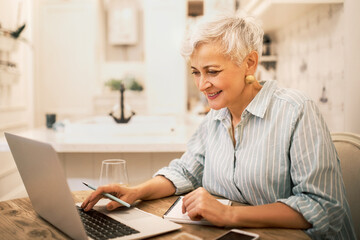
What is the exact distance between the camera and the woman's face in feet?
3.74

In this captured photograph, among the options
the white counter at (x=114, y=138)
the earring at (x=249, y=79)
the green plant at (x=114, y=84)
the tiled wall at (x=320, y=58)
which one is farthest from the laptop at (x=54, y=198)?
the green plant at (x=114, y=84)

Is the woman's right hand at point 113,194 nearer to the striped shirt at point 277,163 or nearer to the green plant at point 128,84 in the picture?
the striped shirt at point 277,163

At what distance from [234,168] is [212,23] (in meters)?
0.48

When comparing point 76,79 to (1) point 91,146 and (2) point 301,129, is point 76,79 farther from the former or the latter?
(2) point 301,129

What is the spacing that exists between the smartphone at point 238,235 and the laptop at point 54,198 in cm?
13

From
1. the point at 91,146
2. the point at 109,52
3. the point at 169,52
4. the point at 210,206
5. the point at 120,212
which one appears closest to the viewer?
the point at 210,206

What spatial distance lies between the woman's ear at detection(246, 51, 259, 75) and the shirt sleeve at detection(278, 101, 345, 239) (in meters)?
0.23

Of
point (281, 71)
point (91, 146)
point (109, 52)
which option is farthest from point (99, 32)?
point (91, 146)

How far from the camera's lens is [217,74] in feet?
3.79

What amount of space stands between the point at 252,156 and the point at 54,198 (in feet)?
2.03

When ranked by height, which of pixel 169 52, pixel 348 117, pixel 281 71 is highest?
pixel 169 52

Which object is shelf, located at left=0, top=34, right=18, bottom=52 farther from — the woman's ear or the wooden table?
the woman's ear

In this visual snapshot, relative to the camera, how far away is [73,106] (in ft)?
15.7

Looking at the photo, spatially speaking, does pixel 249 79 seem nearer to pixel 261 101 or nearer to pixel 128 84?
pixel 261 101
